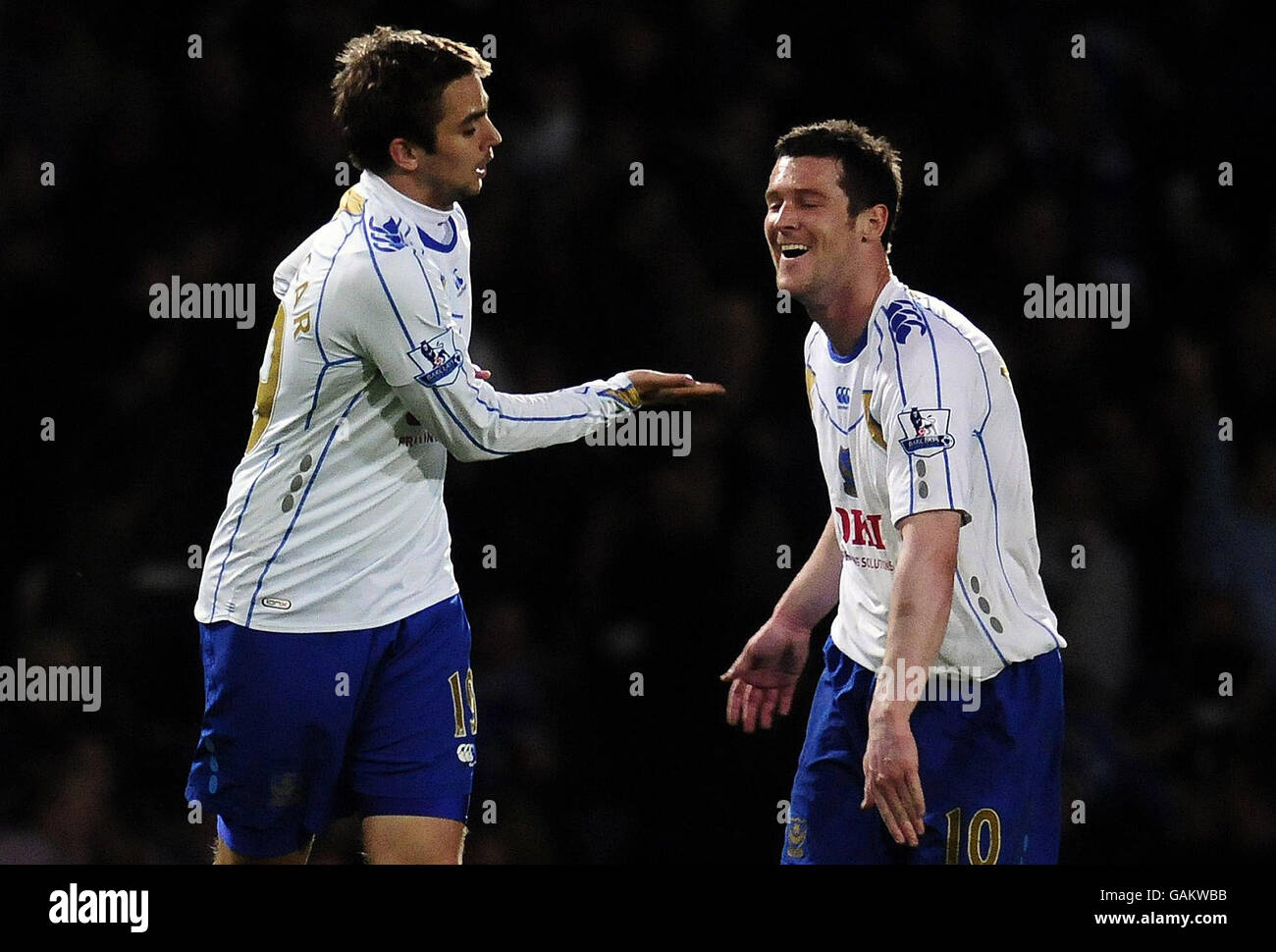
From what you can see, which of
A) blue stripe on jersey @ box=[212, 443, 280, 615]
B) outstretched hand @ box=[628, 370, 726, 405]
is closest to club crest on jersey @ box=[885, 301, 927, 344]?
outstretched hand @ box=[628, 370, 726, 405]

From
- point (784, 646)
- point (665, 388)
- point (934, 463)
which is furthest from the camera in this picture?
point (784, 646)

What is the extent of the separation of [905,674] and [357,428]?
1.11m

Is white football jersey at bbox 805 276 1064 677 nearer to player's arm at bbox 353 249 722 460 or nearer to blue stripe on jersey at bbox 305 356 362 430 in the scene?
player's arm at bbox 353 249 722 460

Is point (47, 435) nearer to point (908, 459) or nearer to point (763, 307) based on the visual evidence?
point (763, 307)

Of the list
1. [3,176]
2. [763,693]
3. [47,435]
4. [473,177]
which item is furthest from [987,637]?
[3,176]

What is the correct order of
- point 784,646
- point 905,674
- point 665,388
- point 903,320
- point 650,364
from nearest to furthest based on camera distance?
point 905,674
point 903,320
point 665,388
point 784,646
point 650,364

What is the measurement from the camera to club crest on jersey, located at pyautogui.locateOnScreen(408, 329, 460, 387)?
3029mm

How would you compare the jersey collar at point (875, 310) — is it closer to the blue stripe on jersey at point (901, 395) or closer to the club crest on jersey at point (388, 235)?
the blue stripe on jersey at point (901, 395)

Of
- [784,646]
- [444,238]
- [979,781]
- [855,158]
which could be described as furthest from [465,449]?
[979,781]

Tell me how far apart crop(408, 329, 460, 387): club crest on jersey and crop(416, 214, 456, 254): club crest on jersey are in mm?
194

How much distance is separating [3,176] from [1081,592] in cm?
335

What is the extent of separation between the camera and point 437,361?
9.96 ft

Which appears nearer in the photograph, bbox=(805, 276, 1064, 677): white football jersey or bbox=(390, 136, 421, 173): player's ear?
Answer: bbox=(805, 276, 1064, 677): white football jersey

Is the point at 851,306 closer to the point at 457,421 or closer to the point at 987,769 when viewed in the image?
the point at 457,421
